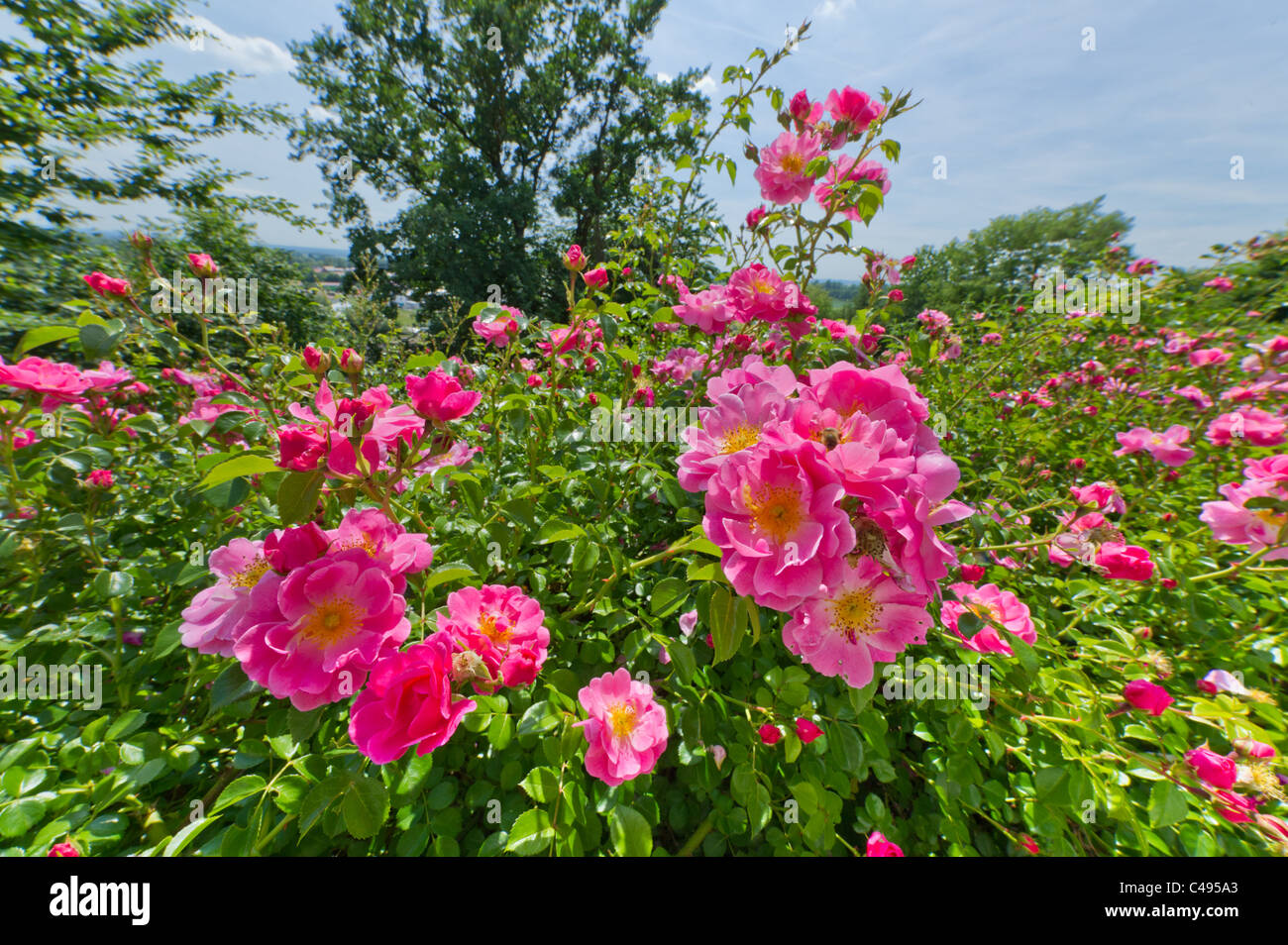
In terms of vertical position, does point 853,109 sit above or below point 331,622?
above

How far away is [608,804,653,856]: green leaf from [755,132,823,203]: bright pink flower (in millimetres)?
1611

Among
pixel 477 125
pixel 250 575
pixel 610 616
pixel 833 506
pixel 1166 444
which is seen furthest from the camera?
pixel 477 125

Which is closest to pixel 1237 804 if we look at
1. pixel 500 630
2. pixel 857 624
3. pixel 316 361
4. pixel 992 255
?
pixel 857 624

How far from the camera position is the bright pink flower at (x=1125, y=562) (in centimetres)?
122

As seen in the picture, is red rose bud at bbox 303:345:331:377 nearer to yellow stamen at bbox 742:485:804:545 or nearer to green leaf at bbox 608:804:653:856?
yellow stamen at bbox 742:485:804:545

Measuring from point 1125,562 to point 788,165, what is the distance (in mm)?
1409

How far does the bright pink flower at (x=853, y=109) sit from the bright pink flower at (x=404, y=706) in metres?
1.69

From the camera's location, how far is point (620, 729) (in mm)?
971

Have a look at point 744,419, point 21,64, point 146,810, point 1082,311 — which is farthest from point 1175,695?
point 21,64

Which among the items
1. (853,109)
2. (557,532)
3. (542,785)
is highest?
(853,109)

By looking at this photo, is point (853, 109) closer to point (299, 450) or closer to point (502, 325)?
point (502, 325)

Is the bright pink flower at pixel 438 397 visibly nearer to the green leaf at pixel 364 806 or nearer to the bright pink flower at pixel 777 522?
the bright pink flower at pixel 777 522
